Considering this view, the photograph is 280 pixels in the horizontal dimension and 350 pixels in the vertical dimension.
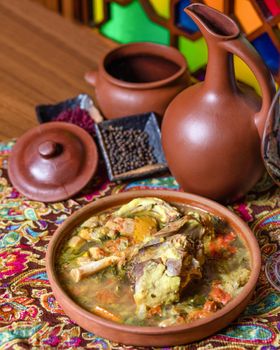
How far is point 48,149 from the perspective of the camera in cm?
144

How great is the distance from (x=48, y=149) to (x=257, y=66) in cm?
47

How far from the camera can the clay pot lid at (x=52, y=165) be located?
1433 mm

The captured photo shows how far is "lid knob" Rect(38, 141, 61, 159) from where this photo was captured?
1434 mm

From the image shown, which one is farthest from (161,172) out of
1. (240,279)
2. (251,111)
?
(240,279)

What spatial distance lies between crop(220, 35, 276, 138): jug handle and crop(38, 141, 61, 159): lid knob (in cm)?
42

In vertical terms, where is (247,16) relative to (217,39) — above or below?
below

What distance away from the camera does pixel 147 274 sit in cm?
110

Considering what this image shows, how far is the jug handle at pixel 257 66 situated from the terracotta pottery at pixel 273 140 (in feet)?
0.43

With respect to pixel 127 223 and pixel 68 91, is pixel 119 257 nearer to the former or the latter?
pixel 127 223

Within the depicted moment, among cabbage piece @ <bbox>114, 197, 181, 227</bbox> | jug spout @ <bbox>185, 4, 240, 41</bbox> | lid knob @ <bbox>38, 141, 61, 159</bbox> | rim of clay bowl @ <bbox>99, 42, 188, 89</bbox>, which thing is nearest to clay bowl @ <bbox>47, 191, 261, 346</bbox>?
cabbage piece @ <bbox>114, 197, 181, 227</bbox>

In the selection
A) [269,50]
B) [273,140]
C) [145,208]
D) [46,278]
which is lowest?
[46,278]

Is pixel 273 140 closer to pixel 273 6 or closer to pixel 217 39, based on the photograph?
pixel 217 39

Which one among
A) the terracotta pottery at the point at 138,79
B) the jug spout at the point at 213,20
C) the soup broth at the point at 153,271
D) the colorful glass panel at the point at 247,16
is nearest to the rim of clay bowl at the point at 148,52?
the terracotta pottery at the point at 138,79

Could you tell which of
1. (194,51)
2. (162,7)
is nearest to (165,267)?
(194,51)
